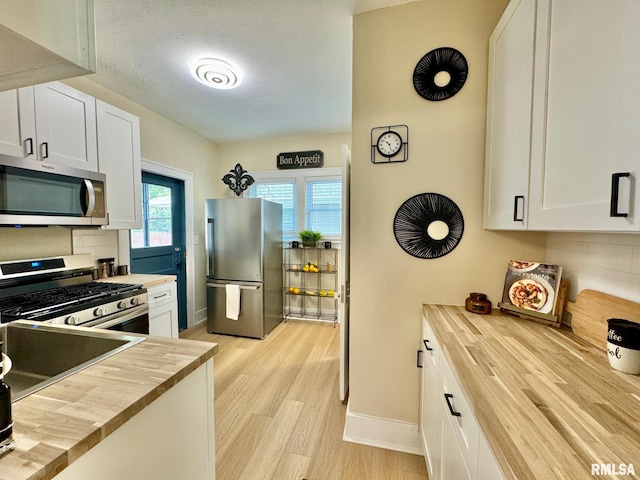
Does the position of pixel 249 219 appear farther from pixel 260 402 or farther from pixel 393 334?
pixel 393 334

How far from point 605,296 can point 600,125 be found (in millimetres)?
666

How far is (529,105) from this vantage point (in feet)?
3.41

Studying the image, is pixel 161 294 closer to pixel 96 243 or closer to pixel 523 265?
pixel 96 243

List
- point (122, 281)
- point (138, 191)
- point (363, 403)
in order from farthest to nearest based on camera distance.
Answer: point (138, 191), point (122, 281), point (363, 403)

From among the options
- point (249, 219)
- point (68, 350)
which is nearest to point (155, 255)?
point (249, 219)

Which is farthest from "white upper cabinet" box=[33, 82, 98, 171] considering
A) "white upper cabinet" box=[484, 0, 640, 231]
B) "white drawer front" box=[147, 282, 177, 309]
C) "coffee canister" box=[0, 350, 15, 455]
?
"white upper cabinet" box=[484, 0, 640, 231]

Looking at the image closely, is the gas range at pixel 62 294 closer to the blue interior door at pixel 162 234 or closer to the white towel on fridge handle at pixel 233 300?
the blue interior door at pixel 162 234

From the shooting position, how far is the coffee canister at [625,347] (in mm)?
798

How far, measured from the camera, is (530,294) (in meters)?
1.29

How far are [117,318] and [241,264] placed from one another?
1520 millimetres

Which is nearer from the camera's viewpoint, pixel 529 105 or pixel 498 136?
pixel 529 105

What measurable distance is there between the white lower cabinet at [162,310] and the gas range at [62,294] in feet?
0.60

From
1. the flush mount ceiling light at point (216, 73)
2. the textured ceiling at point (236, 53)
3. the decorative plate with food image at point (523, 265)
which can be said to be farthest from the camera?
the flush mount ceiling light at point (216, 73)

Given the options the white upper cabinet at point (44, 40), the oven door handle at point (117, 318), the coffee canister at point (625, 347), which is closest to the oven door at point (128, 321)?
the oven door handle at point (117, 318)
